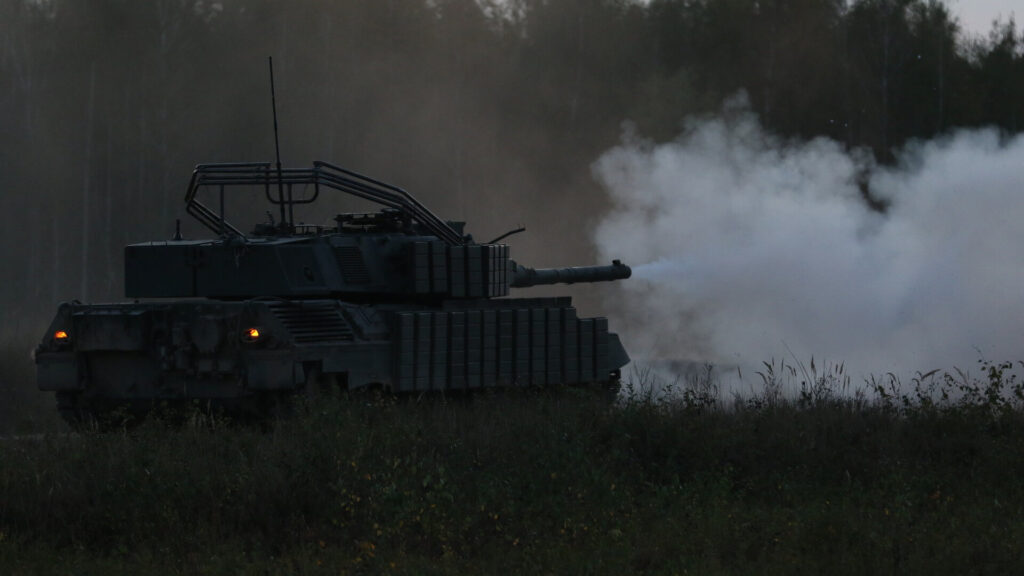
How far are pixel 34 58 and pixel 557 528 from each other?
116 feet

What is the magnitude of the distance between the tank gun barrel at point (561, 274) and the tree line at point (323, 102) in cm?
1927

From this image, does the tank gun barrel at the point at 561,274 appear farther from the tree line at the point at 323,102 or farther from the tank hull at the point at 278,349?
the tree line at the point at 323,102

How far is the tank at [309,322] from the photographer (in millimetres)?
15594

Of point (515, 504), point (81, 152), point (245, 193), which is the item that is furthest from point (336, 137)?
point (515, 504)

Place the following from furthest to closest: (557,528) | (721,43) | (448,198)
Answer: (448,198)
(721,43)
(557,528)

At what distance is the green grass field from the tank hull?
2.72ft

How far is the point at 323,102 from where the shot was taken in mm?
43438

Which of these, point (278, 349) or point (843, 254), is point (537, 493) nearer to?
point (278, 349)

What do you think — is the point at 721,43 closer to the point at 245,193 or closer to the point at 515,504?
the point at 245,193

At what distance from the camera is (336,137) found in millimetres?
43438

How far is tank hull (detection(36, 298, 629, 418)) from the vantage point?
608 inches

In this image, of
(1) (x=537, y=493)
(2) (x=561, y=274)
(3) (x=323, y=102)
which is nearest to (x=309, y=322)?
(1) (x=537, y=493)

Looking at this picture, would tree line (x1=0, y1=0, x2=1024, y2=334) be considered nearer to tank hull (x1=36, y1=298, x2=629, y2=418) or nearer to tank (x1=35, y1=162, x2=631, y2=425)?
tank (x1=35, y1=162, x2=631, y2=425)

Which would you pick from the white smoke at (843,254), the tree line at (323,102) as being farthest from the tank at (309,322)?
the tree line at (323,102)
